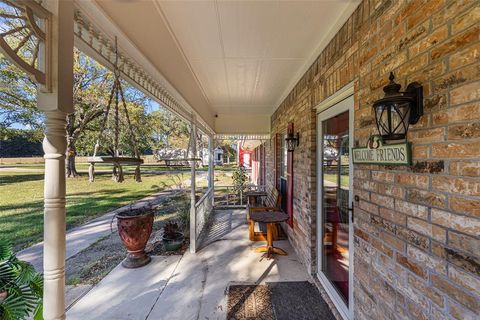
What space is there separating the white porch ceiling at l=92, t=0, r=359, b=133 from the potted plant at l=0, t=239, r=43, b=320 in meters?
1.72

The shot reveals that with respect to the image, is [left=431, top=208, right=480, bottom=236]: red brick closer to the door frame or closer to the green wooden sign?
the green wooden sign

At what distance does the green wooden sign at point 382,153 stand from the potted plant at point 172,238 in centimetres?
318

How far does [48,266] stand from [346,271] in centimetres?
234

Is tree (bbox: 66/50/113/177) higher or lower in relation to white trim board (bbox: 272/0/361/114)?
higher

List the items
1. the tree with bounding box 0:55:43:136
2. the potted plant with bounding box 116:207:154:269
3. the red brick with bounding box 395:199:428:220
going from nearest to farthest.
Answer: the red brick with bounding box 395:199:428:220
the potted plant with bounding box 116:207:154:269
the tree with bounding box 0:55:43:136

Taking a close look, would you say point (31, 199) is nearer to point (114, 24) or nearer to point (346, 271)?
point (114, 24)

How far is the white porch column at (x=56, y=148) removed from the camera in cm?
102

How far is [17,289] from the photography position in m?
1.47

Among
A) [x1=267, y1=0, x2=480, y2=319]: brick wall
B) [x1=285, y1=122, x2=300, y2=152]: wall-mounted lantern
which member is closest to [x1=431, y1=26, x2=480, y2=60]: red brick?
Result: [x1=267, y1=0, x2=480, y2=319]: brick wall

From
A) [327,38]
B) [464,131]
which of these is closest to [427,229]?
[464,131]

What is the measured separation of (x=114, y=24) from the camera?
1452mm

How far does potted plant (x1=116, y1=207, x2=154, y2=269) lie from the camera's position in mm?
3359

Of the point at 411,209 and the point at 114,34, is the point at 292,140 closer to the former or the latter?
the point at 411,209

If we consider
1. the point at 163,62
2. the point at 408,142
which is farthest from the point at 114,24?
the point at 408,142
